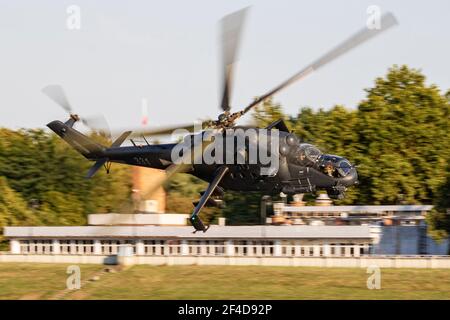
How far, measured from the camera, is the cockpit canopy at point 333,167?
4350cm

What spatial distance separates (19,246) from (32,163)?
20.5m

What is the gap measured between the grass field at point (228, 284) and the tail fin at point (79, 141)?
1558 cm

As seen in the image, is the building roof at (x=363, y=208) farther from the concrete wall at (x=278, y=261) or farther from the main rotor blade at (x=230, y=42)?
the main rotor blade at (x=230, y=42)

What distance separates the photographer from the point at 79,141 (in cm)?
4962

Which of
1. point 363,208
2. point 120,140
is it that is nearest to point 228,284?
point 120,140

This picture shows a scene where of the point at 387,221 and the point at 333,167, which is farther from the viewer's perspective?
the point at 387,221

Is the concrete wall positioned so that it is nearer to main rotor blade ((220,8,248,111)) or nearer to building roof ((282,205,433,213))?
building roof ((282,205,433,213))

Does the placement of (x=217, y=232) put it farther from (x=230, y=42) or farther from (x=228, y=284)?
(x=230, y=42)

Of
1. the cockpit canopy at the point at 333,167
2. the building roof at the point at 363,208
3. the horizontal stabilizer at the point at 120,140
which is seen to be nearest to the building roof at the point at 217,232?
the building roof at the point at 363,208

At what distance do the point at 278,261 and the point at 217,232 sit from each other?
885 centimetres

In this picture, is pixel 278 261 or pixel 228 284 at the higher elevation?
pixel 278 261

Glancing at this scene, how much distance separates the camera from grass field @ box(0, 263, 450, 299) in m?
60.1
